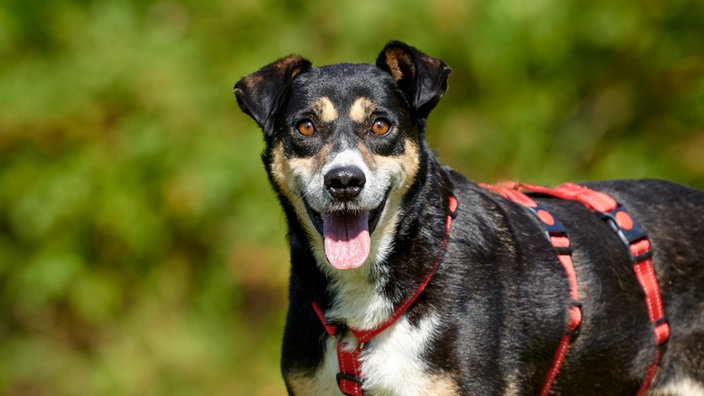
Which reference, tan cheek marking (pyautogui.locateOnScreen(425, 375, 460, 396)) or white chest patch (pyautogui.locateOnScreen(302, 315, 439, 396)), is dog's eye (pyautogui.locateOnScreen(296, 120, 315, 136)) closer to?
white chest patch (pyautogui.locateOnScreen(302, 315, 439, 396))

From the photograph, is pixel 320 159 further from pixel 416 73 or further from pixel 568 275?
pixel 568 275

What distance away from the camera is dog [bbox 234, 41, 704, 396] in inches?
156

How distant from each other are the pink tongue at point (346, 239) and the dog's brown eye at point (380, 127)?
0.34 meters

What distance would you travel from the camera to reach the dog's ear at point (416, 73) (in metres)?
4.20

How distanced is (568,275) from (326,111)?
122cm

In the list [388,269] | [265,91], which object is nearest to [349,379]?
[388,269]

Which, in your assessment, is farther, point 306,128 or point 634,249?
point 634,249

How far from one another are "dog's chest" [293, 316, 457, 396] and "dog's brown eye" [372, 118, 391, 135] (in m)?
0.76

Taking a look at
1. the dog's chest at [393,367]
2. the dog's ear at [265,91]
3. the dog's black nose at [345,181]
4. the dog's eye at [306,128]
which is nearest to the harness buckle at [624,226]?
the dog's chest at [393,367]

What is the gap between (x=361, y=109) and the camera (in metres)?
4.20

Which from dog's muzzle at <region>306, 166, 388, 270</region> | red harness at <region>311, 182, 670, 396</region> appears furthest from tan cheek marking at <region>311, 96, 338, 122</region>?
red harness at <region>311, 182, 670, 396</region>

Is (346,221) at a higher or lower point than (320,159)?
lower

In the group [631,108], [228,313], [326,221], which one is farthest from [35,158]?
[326,221]

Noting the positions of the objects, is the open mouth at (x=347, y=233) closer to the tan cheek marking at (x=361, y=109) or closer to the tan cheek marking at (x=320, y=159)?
the tan cheek marking at (x=320, y=159)
